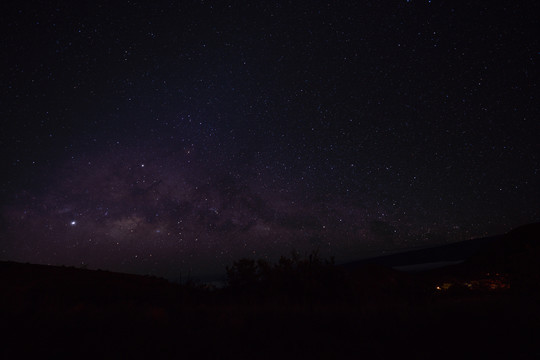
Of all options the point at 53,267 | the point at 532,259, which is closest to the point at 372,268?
the point at 532,259

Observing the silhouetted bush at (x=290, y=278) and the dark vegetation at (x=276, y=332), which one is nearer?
the dark vegetation at (x=276, y=332)

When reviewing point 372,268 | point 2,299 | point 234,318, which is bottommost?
point 372,268

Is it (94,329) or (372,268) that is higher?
(94,329)

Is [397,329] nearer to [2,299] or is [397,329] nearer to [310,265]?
[310,265]

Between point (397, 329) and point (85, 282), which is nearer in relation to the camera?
point (397, 329)

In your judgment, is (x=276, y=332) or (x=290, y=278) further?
(x=290, y=278)

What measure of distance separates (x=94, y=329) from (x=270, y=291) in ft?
24.1

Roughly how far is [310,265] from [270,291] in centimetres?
230

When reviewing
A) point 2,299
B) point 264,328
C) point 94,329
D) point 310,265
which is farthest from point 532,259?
point 2,299

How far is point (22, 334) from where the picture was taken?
15.3 feet

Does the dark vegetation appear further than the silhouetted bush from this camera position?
No

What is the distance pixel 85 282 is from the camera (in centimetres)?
1397

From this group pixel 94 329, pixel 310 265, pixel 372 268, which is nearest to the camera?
pixel 94 329

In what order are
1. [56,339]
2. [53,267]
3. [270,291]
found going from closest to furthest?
[56,339], [270,291], [53,267]
